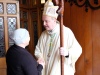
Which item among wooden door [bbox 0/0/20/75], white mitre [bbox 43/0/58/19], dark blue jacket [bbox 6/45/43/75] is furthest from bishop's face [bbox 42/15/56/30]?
wooden door [bbox 0/0/20/75]

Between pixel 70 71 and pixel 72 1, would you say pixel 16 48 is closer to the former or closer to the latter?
pixel 70 71

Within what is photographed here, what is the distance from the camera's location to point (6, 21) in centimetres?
236

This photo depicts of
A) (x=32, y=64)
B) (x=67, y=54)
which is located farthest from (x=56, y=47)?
(x=32, y=64)

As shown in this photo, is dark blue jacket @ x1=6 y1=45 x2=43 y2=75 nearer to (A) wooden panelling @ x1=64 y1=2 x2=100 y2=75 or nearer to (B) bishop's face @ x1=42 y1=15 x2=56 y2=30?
(B) bishop's face @ x1=42 y1=15 x2=56 y2=30

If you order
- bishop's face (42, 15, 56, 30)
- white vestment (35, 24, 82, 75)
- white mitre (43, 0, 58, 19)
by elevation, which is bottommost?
white vestment (35, 24, 82, 75)

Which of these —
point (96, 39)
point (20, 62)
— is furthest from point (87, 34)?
point (20, 62)

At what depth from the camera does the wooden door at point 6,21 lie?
234cm

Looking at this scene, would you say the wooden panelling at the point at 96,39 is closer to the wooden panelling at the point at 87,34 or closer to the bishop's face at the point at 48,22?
Result: the wooden panelling at the point at 87,34

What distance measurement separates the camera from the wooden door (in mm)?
2343

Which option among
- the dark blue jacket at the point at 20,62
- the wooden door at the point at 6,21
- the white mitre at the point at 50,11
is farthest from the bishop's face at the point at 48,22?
the wooden door at the point at 6,21

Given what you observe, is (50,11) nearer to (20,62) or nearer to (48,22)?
(48,22)

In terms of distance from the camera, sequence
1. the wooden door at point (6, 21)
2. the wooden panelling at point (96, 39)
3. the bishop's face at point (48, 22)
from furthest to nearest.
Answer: the wooden door at point (6, 21)
the wooden panelling at point (96, 39)
the bishop's face at point (48, 22)

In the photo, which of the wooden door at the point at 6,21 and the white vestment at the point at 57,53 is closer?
the white vestment at the point at 57,53

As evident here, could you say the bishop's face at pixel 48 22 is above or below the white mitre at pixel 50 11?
below
